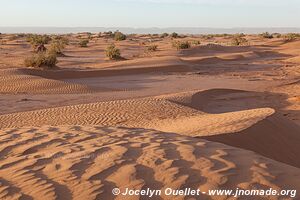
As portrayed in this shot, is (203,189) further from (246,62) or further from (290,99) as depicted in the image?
(246,62)

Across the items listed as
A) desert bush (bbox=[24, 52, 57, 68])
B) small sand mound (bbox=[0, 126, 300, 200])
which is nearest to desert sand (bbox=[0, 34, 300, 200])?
small sand mound (bbox=[0, 126, 300, 200])

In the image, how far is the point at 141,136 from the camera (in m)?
6.29

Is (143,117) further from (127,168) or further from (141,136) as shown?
(127,168)

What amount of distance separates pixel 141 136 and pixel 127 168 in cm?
167

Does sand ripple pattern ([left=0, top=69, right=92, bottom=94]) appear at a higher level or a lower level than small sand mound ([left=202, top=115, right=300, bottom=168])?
lower

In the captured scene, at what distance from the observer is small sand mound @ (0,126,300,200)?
4.24 meters

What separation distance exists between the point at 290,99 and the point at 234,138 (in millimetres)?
8532

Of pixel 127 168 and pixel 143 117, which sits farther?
pixel 143 117

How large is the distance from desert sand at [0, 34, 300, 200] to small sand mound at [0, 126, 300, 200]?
11 mm

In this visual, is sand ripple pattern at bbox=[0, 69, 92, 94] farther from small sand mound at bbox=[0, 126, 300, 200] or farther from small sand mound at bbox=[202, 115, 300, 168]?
small sand mound at bbox=[0, 126, 300, 200]

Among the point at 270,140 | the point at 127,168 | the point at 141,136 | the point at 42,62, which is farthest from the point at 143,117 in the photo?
the point at 42,62

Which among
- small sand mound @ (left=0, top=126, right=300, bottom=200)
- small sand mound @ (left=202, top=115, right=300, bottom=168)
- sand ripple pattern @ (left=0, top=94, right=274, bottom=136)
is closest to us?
small sand mound @ (left=0, top=126, right=300, bottom=200)

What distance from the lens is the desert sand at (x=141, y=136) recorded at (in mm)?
4379

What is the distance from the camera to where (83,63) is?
28844mm
